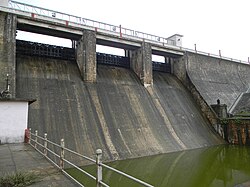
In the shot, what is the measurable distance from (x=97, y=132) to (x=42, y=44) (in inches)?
273

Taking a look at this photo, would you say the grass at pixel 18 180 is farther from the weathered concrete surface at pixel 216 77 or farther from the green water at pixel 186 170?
the weathered concrete surface at pixel 216 77

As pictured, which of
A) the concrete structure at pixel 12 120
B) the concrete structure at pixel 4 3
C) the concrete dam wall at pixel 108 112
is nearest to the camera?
the concrete structure at pixel 12 120

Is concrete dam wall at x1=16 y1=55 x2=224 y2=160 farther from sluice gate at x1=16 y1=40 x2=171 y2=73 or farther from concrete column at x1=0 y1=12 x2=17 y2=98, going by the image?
concrete column at x1=0 y1=12 x2=17 y2=98

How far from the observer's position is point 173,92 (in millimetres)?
16094

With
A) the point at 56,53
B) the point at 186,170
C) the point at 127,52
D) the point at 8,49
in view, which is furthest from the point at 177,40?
the point at 8,49

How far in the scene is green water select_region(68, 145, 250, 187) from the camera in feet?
24.0

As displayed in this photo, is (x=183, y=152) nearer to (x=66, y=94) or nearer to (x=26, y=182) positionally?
(x=66, y=94)

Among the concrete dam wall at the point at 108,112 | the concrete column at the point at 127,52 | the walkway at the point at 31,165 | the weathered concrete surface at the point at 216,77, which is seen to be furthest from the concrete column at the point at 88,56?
the weathered concrete surface at the point at 216,77

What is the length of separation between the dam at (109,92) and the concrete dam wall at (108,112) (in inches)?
1.8

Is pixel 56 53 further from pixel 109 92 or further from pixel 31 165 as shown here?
pixel 31 165

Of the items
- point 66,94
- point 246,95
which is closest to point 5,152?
point 66,94

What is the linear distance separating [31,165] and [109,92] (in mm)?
8257

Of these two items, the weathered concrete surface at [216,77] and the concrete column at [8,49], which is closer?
the concrete column at [8,49]

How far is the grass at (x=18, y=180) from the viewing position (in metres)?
3.62
